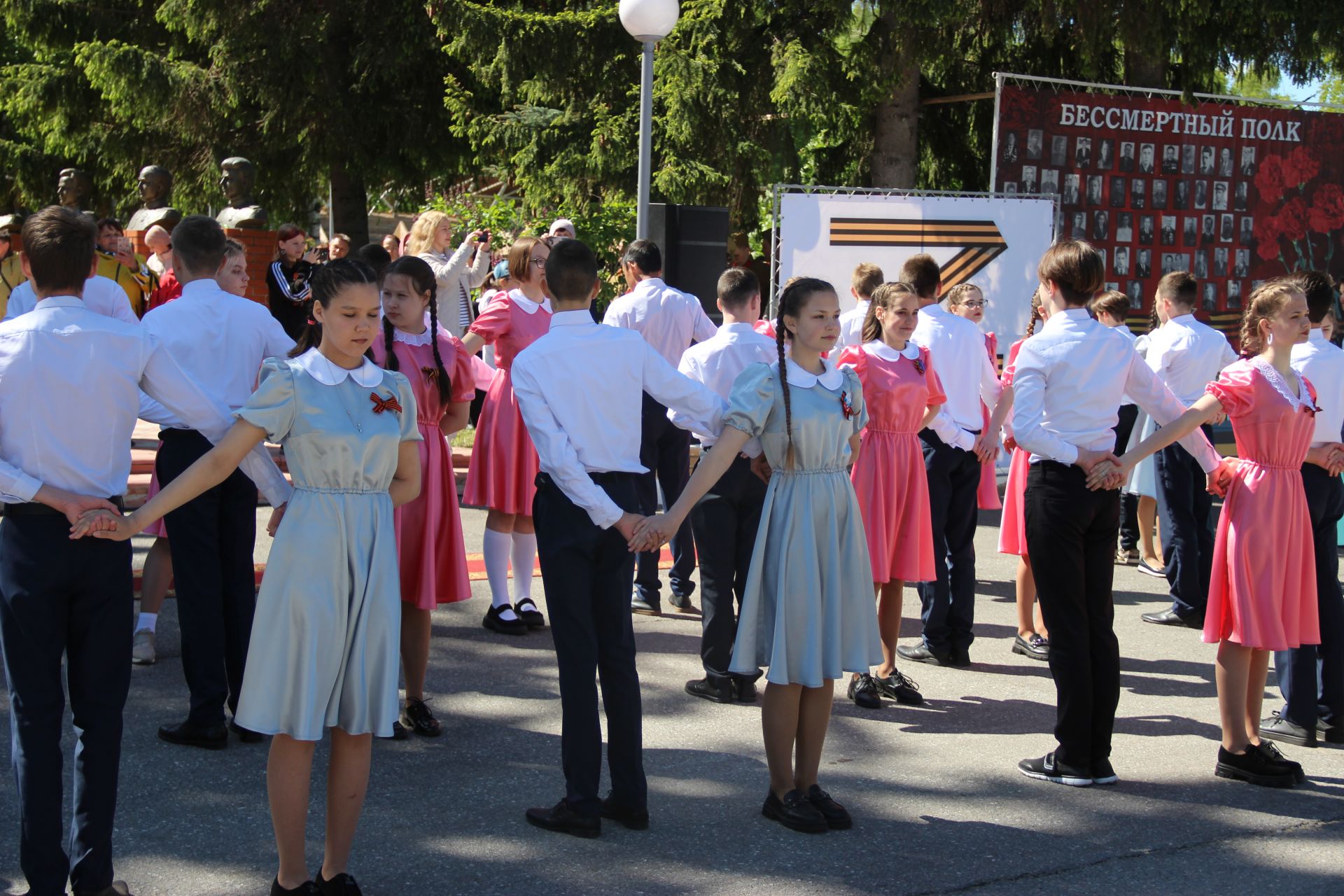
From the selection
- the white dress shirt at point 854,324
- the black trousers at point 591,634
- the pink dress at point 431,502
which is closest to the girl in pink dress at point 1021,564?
the white dress shirt at point 854,324

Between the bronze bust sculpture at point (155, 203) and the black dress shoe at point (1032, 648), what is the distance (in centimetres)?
953

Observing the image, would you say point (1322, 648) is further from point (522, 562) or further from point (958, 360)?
point (522, 562)

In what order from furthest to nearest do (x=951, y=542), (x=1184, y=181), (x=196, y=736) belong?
1. (x=1184, y=181)
2. (x=951, y=542)
3. (x=196, y=736)

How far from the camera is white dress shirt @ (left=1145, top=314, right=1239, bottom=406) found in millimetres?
8234

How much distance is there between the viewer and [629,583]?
470 centimetres

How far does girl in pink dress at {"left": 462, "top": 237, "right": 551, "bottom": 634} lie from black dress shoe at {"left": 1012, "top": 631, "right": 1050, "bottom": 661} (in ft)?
8.18

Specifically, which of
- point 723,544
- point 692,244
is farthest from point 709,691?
point 692,244

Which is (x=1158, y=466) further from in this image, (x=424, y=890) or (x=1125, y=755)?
(x=424, y=890)

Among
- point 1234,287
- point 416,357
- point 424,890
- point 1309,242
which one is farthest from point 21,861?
point 1309,242

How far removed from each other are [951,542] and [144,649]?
3890 millimetres

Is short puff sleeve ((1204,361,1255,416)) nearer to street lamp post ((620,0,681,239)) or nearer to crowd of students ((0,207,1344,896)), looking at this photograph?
crowd of students ((0,207,1344,896))

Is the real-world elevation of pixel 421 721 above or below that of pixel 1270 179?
below

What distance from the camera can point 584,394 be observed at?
14.9ft

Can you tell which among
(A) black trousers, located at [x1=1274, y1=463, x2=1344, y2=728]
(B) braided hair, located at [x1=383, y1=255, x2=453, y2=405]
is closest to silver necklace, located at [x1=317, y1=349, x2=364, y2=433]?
(B) braided hair, located at [x1=383, y1=255, x2=453, y2=405]
